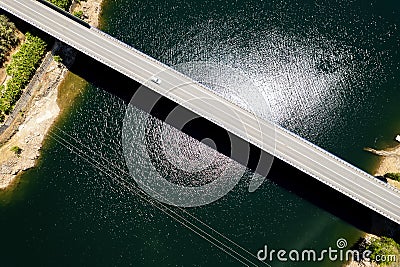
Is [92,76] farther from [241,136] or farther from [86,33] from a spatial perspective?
[241,136]

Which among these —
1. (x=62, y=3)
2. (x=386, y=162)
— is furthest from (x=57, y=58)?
(x=386, y=162)

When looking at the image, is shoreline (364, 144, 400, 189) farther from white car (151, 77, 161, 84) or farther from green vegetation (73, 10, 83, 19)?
green vegetation (73, 10, 83, 19)

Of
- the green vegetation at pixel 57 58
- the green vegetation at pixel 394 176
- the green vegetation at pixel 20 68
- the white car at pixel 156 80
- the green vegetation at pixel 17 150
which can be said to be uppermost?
the green vegetation at pixel 394 176

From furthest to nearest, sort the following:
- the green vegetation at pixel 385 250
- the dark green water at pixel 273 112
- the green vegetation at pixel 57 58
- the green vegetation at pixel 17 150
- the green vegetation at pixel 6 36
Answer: the green vegetation at pixel 57 58 < the green vegetation at pixel 17 150 < the green vegetation at pixel 6 36 < the dark green water at pixel 273 112 < the green vegetation at pixel 385 250

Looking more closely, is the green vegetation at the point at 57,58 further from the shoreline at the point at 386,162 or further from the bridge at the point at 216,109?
the shoreline at the point at 386,162

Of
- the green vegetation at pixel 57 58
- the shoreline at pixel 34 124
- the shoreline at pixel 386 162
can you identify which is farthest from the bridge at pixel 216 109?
the shoreline at pixel 386 162

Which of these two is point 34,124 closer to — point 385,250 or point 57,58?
point 57,58
